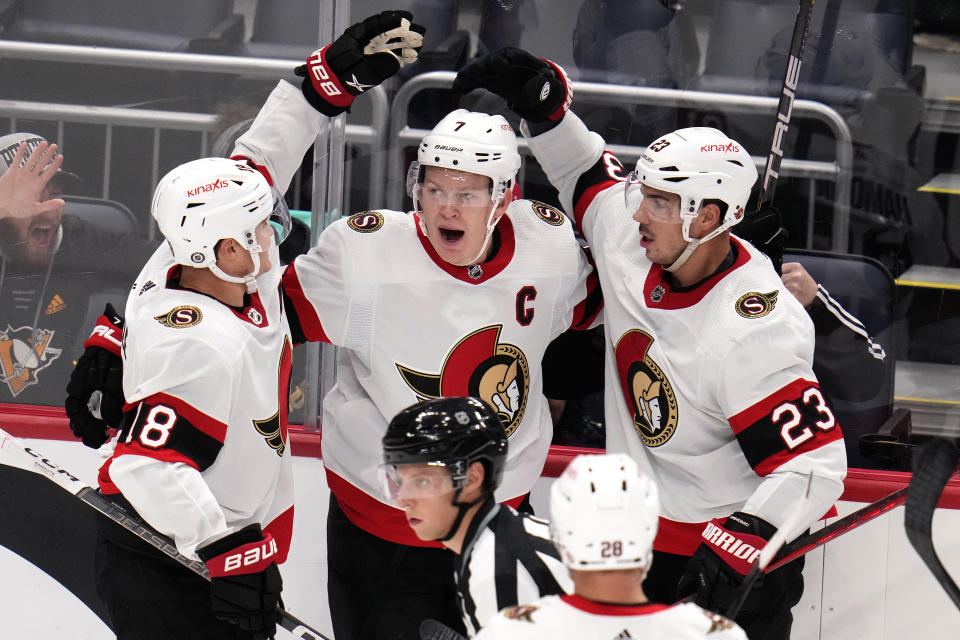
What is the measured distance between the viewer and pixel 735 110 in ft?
11.5

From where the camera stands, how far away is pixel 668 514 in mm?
3010

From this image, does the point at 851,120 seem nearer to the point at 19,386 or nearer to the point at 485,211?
the point at 485,211

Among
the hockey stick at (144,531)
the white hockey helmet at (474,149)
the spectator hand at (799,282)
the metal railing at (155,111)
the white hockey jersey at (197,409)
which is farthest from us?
the metal railing at (155,111)

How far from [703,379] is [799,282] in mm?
659

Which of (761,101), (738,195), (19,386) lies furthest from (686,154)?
(19,386)

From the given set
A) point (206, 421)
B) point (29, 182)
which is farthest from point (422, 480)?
point (29, 182)

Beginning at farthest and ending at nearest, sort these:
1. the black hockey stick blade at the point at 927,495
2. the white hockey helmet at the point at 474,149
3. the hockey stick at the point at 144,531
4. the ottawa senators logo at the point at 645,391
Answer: the ottawa senators logo at the point at 645,391, the white hockey helmet at the point at 474,149, the hockey stick at the point at 144,531, the black hockey stick blade at the point at 927,495

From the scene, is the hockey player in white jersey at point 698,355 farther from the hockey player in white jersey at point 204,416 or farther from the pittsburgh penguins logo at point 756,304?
the hockey player in white jersey at point 204,416

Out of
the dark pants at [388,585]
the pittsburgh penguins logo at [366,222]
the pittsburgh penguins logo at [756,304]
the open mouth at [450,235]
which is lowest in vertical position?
the dark pants at [388,585]

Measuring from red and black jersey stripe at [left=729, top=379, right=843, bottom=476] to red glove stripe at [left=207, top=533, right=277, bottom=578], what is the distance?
3.34 feet

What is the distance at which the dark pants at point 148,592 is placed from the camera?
276cm

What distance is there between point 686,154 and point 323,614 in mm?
1556

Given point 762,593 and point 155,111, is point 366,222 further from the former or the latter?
point 762,593

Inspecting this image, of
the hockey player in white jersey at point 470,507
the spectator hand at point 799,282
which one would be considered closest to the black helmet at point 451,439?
the hockey player in white jersey at point 470,507
